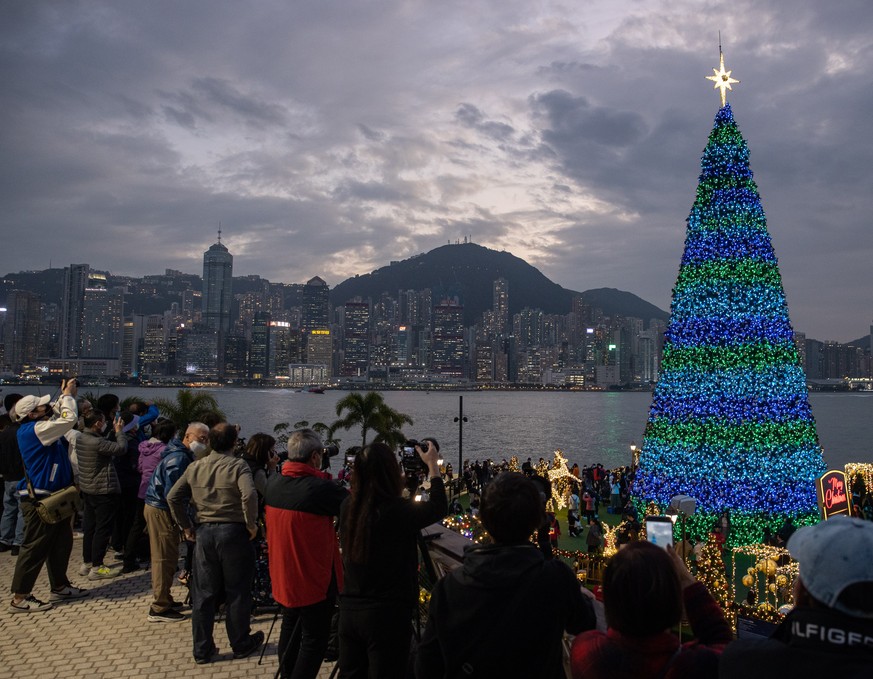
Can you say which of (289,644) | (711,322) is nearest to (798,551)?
(289,644)

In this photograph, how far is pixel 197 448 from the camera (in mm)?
6180

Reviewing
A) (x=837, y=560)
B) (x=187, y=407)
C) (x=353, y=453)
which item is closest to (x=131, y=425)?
(x=353, y=453)

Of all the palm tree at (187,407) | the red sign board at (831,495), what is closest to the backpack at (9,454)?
the red sign board at (831,495)

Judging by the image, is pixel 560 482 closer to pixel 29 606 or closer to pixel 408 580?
pixel 29 606

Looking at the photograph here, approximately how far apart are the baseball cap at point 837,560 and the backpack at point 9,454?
8.18 meters

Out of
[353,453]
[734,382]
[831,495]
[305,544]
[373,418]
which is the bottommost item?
[373,418]

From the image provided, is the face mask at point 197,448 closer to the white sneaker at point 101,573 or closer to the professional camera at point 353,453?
the professional camera at point 353,453

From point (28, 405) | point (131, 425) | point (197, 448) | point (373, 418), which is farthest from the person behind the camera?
point (373, 418)

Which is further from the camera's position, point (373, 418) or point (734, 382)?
point (373, 418)

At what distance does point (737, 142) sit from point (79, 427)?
13.2 m

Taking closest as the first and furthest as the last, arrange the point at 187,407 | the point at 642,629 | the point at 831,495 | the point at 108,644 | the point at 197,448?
the point at 642,629 < the point at 108,644 < the point at 197,448 < the point at 831,495 < the point at 187,407

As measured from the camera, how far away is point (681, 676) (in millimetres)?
1773

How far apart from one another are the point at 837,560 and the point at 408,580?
2.10m

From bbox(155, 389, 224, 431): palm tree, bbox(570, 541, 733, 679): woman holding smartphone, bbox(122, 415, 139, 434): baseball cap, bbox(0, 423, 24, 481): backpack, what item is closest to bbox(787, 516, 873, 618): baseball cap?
bbox(570, 541, 733, 679): woman holding smartphone
